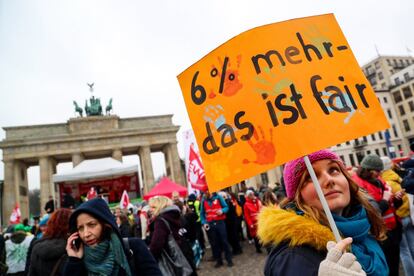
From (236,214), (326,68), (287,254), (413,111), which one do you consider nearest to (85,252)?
(287,254)

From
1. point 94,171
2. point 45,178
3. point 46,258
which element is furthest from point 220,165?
point 45,178

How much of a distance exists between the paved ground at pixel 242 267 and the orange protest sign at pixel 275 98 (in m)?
5.12

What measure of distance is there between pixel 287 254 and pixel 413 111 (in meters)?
59.2

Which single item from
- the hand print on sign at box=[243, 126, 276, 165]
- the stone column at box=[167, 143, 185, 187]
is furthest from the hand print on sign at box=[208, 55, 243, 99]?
the stone column at box=[167, 143, 185, 187]

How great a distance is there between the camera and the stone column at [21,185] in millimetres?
37091

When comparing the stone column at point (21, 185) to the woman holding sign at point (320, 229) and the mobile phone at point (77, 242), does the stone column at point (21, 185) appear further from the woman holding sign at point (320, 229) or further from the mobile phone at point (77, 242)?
the woman holding sign at point (320, 229)

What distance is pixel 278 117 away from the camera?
1.39m

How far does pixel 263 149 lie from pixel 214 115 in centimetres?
33

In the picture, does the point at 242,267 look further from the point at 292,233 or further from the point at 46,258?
the point at 292,233

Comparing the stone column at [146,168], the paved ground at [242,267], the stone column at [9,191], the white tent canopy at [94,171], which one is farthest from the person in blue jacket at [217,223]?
the stone column at [9,191]

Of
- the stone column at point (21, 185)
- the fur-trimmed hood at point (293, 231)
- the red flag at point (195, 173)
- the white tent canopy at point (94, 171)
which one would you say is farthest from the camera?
the stone column at point (21, 185)

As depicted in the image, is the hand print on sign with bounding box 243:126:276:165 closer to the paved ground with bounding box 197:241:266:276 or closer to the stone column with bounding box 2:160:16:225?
the paved ground with bounding box 197:241:266:276

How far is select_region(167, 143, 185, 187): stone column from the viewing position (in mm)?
39812

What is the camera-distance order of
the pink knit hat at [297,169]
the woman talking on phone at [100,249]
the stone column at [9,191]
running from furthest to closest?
the stone column at [9,191], the woman talking on phone at [100,249], the pink knit hat at [297,169]
